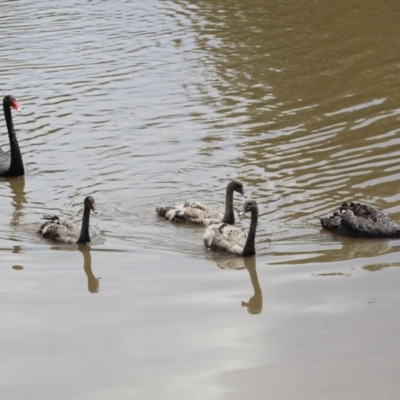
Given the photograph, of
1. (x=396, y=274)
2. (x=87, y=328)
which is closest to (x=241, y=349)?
(x=87, y=328)

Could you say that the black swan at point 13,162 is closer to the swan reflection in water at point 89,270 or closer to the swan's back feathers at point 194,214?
the swan's back feathers at point 194,214

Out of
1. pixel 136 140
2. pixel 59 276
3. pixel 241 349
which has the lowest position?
pixel 136 140

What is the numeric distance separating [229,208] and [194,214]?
33 cm

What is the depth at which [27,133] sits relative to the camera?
40.0 feet

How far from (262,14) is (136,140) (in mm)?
6694

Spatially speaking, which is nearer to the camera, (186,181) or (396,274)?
(396,274)

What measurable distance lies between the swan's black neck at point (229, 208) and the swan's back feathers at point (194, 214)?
104mm

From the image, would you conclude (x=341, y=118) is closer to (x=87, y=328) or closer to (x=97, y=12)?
(x=87, y=328)

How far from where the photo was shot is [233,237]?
8445mm

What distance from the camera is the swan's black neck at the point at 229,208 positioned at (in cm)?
901

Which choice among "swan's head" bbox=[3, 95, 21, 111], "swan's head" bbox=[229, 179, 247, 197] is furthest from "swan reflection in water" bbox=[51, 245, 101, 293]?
"swan's head" bbox=[3, 95, 21, 111]

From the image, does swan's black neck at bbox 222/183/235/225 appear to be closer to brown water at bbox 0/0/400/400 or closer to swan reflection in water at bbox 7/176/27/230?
brown water at bbox 0/0/400/400

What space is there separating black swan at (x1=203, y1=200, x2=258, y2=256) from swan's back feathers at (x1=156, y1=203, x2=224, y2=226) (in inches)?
14.2

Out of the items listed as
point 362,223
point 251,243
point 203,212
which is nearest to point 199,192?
point 203,212
